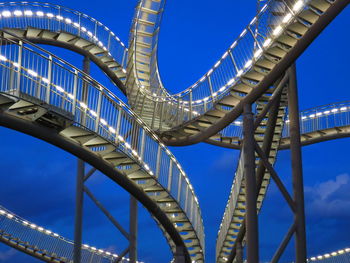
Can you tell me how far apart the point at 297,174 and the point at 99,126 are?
5.63 metres

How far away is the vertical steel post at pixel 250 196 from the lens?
1419 centimetres

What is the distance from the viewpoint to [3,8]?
22828 millimetres

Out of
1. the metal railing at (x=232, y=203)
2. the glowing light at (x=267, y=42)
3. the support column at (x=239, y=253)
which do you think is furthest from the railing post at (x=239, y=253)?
the glowing light at (x=267, y=42)

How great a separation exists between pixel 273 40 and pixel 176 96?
6.02 m

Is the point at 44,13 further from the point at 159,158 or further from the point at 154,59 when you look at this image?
the point at 159,158

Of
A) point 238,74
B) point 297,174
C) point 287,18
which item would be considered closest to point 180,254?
point 297,174

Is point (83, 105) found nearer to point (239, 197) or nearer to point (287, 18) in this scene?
point (287, 18)

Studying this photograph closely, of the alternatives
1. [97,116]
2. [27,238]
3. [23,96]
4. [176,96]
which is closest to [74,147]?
[97,116]

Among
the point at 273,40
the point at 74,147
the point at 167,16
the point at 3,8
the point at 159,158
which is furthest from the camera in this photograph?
the point at 167,16

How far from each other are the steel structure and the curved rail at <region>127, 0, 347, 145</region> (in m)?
0.03

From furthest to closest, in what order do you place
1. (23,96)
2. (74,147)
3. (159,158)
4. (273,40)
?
1. (159,158)
2. (273,40)
3. (74,147)
4. (23,96)

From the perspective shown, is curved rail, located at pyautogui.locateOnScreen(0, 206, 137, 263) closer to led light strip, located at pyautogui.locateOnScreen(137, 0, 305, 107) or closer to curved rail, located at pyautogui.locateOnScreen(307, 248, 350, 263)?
led light strip, located at pyautogui.locateOnScreen(137, 0, 305, 107)

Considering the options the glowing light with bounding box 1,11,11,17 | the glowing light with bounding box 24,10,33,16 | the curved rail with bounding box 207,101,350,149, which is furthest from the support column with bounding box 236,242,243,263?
A: the glowing light with bounding box 1,11,11,17

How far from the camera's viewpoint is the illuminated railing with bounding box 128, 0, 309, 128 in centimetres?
1440
